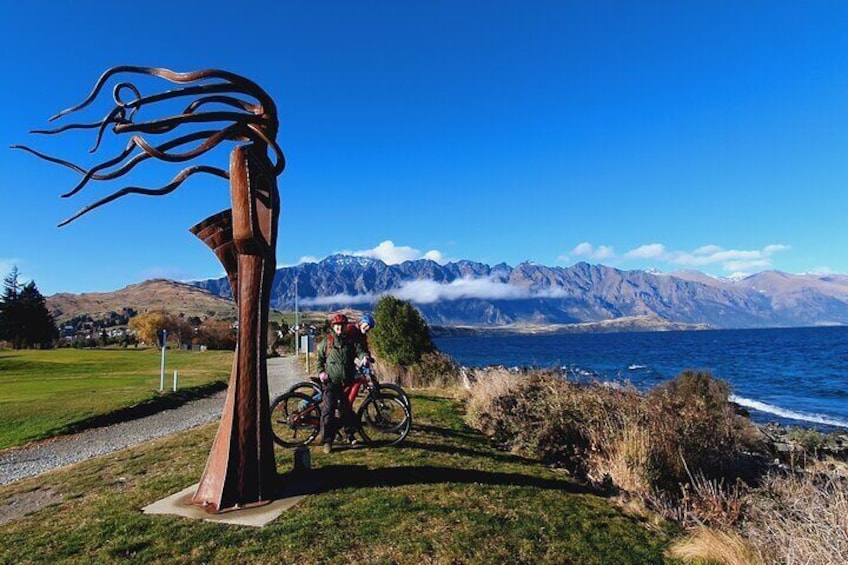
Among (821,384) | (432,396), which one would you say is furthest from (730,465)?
(821,384)

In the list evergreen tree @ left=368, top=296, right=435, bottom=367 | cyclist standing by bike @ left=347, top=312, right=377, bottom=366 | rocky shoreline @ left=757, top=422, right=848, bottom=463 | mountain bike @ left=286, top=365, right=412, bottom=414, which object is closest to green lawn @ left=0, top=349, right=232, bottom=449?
evergreen tree @ left=368, top=296, right=435, bottom=367

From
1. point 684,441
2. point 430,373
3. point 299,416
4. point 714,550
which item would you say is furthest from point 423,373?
point 714,550

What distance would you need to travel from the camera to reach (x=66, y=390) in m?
20.6

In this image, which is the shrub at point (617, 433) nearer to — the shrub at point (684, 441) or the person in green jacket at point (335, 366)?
the shrub at point (684, 441)

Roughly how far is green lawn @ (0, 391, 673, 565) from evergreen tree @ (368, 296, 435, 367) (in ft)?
42.6

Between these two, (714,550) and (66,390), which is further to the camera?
(66,390)

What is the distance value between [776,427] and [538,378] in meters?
16.0

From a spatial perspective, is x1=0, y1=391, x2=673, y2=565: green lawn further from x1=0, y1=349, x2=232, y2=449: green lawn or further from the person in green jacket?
x1=0, y1=349, x2=232, y2=449: green lawn

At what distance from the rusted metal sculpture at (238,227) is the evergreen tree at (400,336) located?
15.3 m

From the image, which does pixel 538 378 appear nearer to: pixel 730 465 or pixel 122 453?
pixel 730 465

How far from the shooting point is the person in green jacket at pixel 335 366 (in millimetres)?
8719

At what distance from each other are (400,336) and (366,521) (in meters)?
16.3

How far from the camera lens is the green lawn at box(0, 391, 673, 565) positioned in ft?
17.1

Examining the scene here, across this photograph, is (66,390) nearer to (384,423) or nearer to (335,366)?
(384,423)
